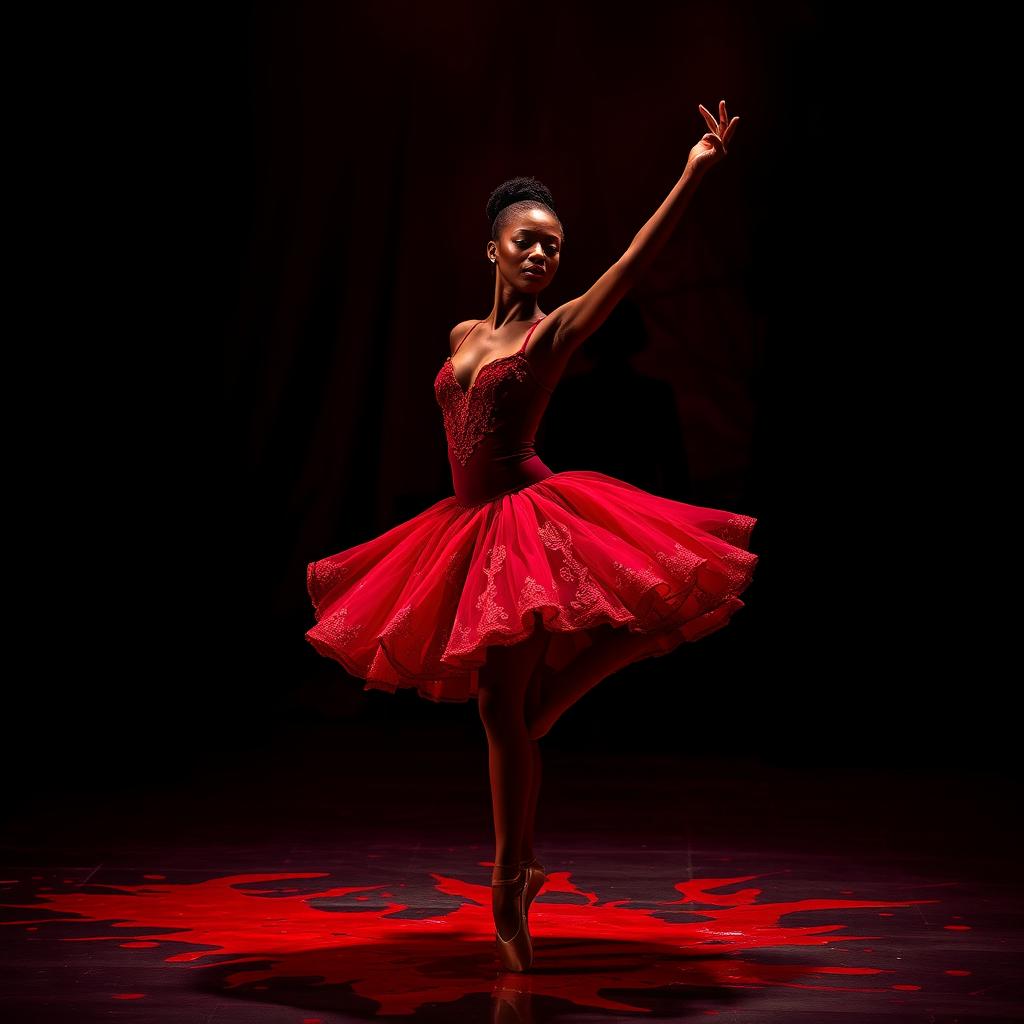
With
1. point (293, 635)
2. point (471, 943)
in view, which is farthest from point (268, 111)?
point (471, 943)

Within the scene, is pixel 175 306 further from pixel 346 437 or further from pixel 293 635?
pixel 293 635

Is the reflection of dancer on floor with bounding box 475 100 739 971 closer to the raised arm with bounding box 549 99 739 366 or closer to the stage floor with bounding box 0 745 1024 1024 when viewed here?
the raised arm with bounding box 549 99 739 366

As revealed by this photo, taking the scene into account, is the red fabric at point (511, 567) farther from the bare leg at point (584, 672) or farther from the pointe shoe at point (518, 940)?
the pointe shoe at point (518, 940)

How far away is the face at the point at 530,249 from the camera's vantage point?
258 cm

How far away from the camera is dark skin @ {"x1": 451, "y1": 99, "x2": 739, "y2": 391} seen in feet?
7.86

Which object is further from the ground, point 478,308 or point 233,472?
point 478,308

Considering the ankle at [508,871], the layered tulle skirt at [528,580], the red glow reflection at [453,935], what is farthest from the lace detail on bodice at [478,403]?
the red glow reflection at [453,935]

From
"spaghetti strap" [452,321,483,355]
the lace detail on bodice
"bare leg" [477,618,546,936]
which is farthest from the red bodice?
"bare leg" [477,618,546,936]

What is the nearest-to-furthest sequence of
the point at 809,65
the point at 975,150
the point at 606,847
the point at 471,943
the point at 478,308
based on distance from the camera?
1. the point at 471,943
2. the point at 606,847
3. the point at 975,150
4. the point at 809,65
5. the point at 478,308

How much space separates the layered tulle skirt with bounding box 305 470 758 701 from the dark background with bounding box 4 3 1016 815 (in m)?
2.08

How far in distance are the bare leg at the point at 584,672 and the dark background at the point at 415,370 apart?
7.08ft

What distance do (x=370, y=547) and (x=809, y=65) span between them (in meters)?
2.98

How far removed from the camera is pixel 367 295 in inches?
208

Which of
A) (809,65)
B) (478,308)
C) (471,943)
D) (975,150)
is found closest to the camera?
(471,943)
